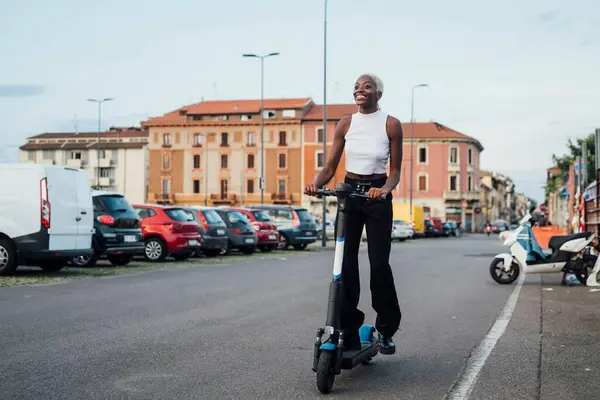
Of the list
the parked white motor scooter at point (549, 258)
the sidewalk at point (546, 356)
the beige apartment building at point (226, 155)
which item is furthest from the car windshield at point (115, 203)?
the beige apartment building at point (226, 155)

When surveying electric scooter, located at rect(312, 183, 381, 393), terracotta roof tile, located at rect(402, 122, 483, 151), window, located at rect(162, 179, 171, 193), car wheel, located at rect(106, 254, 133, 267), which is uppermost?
terracotta roof tile, located at rect(402, 122, 483, 151)

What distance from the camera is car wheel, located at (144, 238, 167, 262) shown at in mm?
20656

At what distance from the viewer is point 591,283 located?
44.1ft

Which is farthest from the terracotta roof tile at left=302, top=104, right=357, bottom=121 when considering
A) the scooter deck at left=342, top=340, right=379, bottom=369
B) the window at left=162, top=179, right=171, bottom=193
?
the scooter deck at left=342, top=340, right=379, bottom=369

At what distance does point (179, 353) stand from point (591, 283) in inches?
355

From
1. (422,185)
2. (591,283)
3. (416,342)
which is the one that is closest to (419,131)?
(422,185)

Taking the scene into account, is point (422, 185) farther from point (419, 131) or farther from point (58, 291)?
point (58, 291)

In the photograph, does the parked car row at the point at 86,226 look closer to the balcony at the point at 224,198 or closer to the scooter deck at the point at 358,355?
the scooter deck at the point at 358,355

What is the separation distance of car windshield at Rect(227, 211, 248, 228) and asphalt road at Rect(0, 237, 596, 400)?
1246 centimetres

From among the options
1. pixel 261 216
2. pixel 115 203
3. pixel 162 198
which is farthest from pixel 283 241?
pixel 162 198

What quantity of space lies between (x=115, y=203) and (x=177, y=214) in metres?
3.43

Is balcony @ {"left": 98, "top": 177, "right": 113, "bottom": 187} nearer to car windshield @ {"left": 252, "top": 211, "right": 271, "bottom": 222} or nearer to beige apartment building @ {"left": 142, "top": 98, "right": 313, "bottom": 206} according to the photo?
beige apartment building @ {"left": 142, "top": 98, "right": 313, "bottom": 206}

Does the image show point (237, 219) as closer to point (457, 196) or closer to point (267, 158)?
point (267, 158)

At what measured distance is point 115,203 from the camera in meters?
17.9
